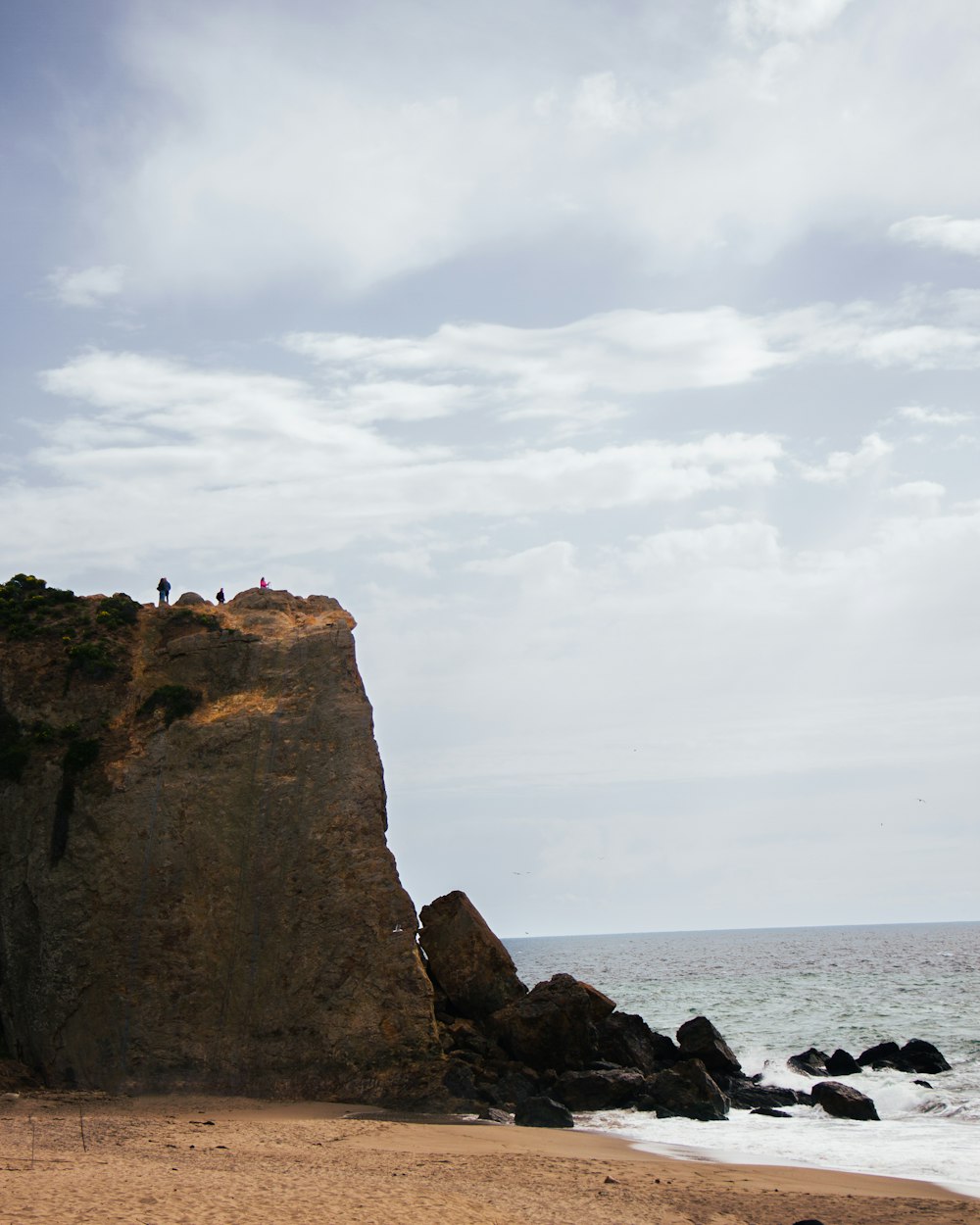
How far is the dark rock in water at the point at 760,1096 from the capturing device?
98.2 feet

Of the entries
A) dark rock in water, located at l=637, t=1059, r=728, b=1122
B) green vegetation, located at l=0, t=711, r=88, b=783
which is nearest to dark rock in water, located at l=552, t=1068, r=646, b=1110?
dark rock in water, located at l=637, t=1059, r=728, b=1122

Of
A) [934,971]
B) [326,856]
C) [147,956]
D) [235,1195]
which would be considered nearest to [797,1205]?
[235,1195]

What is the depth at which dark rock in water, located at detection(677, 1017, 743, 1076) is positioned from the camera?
3322 centimetres

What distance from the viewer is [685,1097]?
28031 millimetres

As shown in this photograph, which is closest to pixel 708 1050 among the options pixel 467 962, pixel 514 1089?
pixel 467 962

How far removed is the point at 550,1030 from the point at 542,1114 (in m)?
5.27

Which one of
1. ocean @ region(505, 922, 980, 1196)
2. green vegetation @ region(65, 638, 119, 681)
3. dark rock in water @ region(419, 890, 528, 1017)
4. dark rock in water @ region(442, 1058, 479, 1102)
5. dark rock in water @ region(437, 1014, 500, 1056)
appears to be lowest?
ocean @ region(505, 922, 980, 1196)

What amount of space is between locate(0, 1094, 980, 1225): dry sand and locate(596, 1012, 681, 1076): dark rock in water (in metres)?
8.99

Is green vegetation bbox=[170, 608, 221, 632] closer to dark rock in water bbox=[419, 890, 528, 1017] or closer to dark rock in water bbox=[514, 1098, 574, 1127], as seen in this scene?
dark rock in water bbox=[419, 890, 528, 1017]

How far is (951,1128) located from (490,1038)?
1191cm

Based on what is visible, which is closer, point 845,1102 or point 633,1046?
point 845,1102

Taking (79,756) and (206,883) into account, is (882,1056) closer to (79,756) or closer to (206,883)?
(206,883)

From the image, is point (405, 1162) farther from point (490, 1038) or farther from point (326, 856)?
point (490, 1038)

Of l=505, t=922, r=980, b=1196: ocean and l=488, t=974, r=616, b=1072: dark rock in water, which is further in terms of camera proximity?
l=488, t=974, r=616, b=1072: dark rock in water
